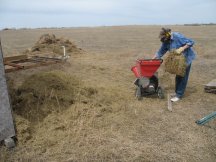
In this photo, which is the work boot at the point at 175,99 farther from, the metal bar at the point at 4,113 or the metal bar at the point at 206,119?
the metal bar at the point at 4,113

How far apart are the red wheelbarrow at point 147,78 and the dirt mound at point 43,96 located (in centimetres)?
155

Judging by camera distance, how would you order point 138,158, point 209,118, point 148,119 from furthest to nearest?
1. point 148,119
2. point 209,118
3. point 138,158

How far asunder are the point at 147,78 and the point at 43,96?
8.52ft

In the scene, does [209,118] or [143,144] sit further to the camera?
[209,118]

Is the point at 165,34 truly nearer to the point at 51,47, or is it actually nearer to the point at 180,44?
the point at 180,44

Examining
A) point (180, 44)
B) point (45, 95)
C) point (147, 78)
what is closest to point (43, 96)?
point (45, 95)

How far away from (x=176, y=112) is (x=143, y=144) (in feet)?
5.99

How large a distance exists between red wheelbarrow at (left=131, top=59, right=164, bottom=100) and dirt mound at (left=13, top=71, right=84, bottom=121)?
1.55 meters

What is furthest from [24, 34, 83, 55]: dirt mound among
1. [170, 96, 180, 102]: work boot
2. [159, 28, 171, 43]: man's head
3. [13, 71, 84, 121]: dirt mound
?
[170, 96, 180, 102]: work boot

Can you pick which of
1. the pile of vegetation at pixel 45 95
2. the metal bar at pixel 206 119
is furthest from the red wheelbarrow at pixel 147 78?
the metal bar at pixel 206 119

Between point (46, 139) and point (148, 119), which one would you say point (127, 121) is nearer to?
point (148, 119)

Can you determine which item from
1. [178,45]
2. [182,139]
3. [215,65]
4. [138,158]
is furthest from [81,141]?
[215,65]

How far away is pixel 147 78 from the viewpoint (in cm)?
712

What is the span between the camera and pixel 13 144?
4.73 m
